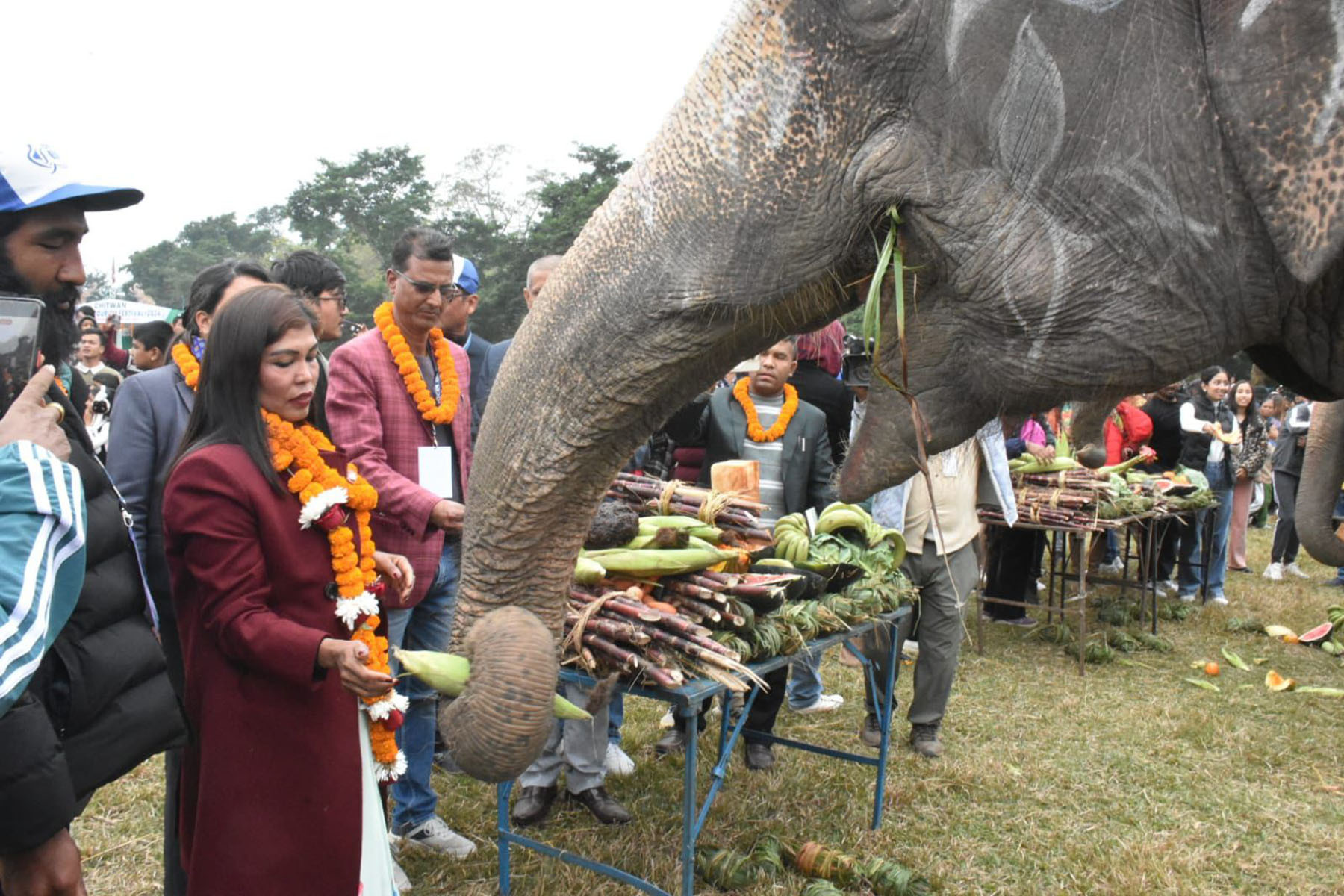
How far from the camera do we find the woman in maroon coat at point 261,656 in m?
2.50

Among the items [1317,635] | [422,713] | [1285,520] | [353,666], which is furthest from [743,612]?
[1285,520]

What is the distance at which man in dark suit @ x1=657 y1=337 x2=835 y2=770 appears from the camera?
545 centimetres

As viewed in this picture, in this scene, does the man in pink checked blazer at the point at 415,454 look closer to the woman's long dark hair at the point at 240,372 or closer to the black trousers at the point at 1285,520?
the woman's long dark hair at the point at 240,372

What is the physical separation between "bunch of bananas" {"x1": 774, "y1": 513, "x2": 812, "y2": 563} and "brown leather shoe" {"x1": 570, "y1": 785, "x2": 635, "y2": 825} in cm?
139

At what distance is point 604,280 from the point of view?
59.0 inches

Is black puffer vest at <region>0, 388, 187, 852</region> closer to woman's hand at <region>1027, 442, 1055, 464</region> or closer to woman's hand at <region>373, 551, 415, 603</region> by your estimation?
woman's hand at <region>373, 551, 415, 603</region>

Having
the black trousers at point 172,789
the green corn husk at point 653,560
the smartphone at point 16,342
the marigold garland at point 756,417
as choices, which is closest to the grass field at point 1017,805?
the black trousers at point 172,789

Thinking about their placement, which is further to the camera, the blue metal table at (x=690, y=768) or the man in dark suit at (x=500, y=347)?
the man in dark suit at (x=500, y=347)

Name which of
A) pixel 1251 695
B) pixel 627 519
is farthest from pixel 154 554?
pixel 1251 695

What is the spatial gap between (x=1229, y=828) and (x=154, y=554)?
16.0ft

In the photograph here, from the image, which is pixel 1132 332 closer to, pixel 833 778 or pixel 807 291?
pixel 807 291

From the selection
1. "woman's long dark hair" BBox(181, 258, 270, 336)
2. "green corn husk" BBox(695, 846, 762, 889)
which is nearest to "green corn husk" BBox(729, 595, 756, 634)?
"green corn husk" BBox(695, 846, 762, 889)

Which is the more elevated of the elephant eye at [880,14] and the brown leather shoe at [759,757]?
the elephant eye at [880,14]

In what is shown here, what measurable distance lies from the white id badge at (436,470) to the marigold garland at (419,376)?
126mm
